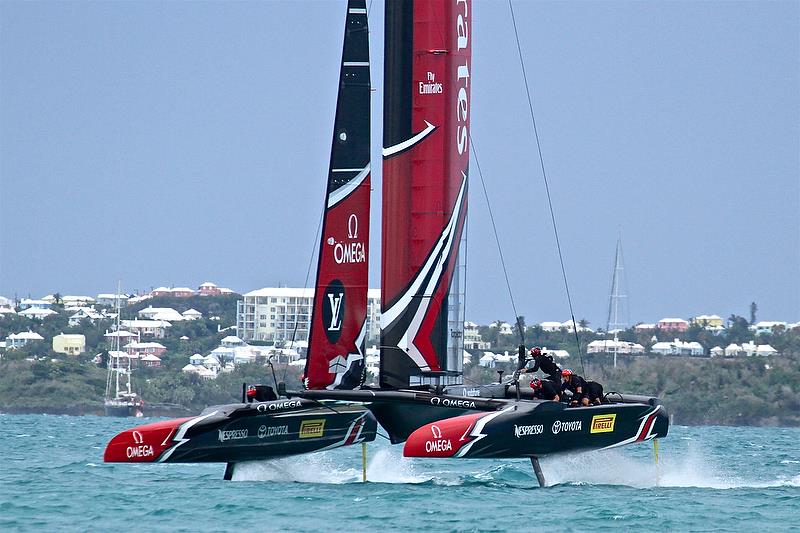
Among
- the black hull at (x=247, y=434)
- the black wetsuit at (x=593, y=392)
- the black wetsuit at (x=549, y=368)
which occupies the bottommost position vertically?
the black hull at (x=247, y=434)

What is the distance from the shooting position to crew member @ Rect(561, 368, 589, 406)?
17.1 metres

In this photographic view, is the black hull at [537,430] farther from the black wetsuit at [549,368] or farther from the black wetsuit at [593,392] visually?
the black wetsuit at [549,368]

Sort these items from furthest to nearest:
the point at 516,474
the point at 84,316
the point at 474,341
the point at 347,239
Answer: the point at 84,316
the point at 474,341
the point at 516,474
the point at 347,239

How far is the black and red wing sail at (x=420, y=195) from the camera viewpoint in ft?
58.9

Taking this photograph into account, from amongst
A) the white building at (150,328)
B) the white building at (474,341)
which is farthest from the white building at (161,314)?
the white building at (474,341)

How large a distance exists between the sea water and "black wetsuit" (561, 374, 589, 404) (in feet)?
3.23

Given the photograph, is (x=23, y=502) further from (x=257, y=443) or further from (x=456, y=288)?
(x=456, y=288)

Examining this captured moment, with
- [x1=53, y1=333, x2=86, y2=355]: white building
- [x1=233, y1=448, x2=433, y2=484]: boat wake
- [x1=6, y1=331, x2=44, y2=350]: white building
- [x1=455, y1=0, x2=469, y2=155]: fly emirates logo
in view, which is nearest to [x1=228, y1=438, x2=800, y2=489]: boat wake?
[x1=233, y1=448, x2=433, y2=484]: boat wake

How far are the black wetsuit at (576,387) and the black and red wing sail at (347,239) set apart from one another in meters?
2.37

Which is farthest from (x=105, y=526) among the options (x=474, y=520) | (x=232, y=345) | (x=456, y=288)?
(x=232, y=345)

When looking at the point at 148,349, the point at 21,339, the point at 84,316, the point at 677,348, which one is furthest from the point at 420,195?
the point at 84,316

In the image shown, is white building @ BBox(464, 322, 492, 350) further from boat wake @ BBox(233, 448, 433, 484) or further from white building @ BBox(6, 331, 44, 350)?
boat wake @ BBox(233, 448, 433, 484)

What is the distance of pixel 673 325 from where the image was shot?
105 meters

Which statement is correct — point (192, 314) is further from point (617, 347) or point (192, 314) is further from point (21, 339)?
point (617, 347)
